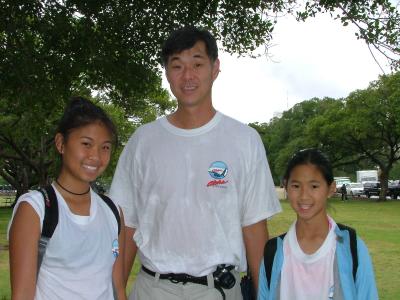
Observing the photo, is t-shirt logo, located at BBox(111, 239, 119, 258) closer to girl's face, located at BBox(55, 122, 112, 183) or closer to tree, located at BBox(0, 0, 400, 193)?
girl's face, located at BBox(55, 122, 112, 183)

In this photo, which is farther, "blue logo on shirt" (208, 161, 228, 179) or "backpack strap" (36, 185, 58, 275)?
"blue logo on shirt" (208, 161, 228, 179)

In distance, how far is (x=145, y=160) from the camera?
293 centimetres

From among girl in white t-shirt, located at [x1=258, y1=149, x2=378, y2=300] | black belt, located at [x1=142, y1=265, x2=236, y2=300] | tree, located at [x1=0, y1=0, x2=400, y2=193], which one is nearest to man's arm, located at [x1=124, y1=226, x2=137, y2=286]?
black belt, located at [x1=142, y1=265, x2=236, y2=300]

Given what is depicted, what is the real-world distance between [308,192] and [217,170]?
535 millimetres

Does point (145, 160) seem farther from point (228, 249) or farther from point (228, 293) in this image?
point (228, 293)

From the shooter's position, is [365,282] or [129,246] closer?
[365,282]

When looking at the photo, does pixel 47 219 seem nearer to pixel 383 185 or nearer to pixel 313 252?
pixel 313 252

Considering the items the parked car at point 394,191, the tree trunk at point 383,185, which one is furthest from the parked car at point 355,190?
the tree trunk at point 383,185

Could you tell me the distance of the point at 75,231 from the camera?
246 cm

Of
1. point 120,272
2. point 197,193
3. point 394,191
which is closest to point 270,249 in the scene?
point 197,193

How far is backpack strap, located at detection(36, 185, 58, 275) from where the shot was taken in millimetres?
2311

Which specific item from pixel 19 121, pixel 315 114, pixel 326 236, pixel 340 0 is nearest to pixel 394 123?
pixel 315 114

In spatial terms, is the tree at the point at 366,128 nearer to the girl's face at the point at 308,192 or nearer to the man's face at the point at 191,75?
the girl's face at the point at 308,192

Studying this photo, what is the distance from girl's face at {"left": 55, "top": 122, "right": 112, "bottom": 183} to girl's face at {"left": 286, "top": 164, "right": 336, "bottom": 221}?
106 cm
